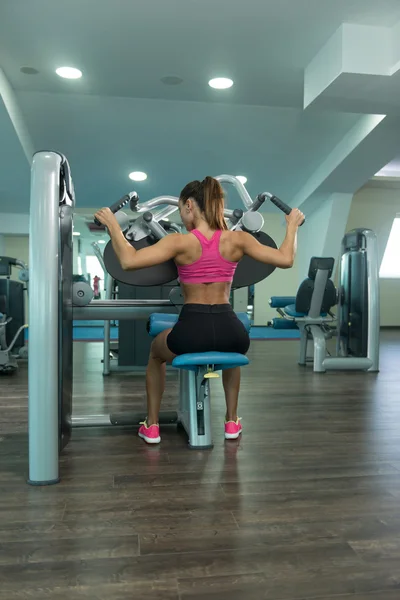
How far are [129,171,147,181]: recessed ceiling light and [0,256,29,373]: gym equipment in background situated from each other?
3346mm

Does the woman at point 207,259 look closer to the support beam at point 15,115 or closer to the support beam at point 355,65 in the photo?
the support beam at point 355,65

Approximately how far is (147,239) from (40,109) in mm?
4110

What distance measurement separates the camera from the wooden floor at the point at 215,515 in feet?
3.68

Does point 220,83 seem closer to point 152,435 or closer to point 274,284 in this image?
point 152,435

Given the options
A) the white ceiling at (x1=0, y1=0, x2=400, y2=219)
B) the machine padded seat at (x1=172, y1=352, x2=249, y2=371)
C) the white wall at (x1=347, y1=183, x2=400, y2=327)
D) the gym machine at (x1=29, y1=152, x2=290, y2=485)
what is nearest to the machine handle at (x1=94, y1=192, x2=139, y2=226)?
the gym machine at (x1=29, y1=152, x2=290, y2=485)

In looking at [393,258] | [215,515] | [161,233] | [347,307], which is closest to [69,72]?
[161,233]

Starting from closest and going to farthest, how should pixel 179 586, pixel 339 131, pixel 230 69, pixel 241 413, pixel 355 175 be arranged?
pixel 179 586 → pixel 241 413 → pixel 230 69 → pixel 339 131 → pixel 355 175

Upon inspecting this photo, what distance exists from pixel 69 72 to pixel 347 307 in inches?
134

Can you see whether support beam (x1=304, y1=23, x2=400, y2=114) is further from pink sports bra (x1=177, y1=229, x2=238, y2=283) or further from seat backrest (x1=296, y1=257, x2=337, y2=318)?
pink sports bra (x1=177, y1=229, x2=238, y2=283)

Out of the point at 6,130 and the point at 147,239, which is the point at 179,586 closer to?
the point at 147,239

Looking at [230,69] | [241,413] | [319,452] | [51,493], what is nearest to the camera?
[51,493]

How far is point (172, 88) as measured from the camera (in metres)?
4.97

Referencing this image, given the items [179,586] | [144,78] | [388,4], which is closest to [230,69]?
[144,78]

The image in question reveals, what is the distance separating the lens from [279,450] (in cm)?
211
